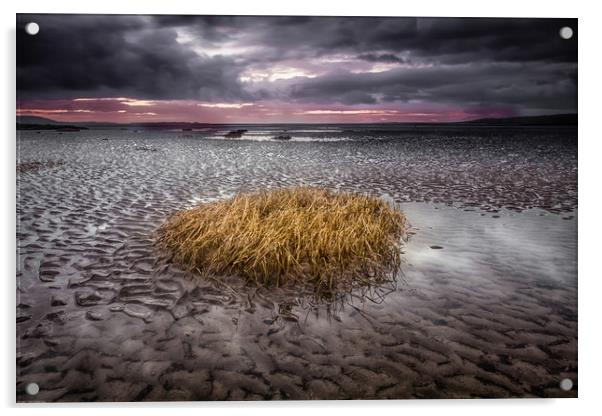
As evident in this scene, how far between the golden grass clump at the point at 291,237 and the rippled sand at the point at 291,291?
16 centimetres

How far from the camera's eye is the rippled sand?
284 centimetres

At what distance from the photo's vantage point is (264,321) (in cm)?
316

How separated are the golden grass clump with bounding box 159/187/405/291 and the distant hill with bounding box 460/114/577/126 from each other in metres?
1.28

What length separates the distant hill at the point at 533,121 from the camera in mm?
3746

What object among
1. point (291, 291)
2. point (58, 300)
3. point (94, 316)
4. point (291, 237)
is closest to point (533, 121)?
point (291, 237)

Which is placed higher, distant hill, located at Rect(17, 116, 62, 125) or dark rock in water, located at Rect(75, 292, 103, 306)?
distant hill, located at Rect(17, 116, 62, 125)

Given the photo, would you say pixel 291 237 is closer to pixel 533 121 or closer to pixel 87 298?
pixel 87 298

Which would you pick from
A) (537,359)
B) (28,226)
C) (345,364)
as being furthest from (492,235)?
(28,226)

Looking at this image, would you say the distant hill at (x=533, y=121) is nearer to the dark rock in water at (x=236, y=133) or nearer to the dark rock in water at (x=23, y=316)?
the dark rock in water at (x=236, y=133)

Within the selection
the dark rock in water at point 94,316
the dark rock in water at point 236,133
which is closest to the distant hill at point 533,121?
the dark rock in water at point 236,133

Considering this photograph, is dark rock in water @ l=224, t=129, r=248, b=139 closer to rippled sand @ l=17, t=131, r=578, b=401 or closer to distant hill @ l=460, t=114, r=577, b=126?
rippled sand @ l=17, t=131, r=578, b=401

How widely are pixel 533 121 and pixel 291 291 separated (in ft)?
8.29

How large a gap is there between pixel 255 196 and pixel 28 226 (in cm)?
198

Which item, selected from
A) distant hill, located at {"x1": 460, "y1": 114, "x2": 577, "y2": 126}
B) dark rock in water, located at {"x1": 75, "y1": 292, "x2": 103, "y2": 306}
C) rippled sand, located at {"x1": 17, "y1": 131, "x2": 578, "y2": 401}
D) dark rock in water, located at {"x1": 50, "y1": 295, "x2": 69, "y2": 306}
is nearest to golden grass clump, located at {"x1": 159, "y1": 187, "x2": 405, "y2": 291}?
rippled sand, located at {"x1": 17, "y1": 131, "x2": 578, "y2": 401}
